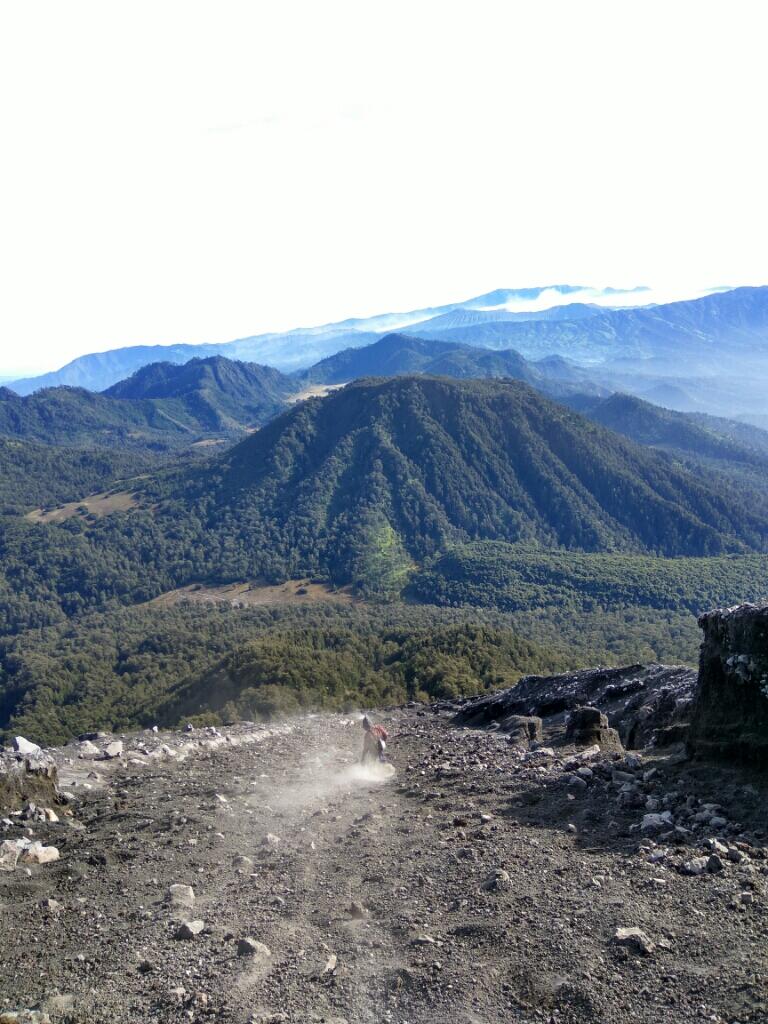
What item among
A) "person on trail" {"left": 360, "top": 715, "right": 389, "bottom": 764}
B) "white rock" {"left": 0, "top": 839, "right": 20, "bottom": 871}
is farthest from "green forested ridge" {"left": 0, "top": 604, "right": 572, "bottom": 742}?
"white rock" {"left": 0, "top": 839, "right": 20, "bottom": 871}

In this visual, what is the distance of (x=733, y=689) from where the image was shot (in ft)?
44.5

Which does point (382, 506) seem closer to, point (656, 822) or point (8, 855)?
point (8, 855)

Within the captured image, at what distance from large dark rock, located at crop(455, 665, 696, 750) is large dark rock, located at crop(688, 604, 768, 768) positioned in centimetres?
251

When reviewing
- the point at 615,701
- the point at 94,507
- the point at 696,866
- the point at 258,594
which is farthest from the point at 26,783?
the point at 94,507

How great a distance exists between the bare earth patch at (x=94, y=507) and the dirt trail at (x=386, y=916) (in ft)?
517

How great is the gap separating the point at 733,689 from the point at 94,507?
172139mm

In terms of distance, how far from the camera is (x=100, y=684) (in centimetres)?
6656

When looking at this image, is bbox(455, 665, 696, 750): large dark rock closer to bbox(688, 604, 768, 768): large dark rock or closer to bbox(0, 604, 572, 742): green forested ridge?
bbox(688, 604, 768, 768): large dark rock

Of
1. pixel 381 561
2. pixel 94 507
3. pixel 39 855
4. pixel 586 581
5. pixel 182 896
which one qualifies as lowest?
pixel 586 581

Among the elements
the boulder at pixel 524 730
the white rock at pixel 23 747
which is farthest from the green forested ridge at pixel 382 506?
the white rock at pixel 23 747

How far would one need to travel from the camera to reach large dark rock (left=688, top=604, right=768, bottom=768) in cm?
1281

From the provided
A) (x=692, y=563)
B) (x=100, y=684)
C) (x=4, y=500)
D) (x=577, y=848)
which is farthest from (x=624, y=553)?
(x=4, y=500)

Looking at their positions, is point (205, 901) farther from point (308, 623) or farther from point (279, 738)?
point (308, 623)

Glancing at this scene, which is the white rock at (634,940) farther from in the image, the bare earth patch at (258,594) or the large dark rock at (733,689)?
the bare earth patch at (258,594)
